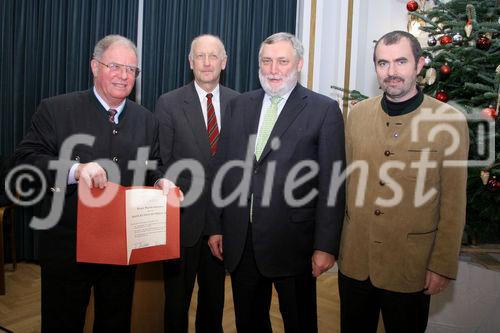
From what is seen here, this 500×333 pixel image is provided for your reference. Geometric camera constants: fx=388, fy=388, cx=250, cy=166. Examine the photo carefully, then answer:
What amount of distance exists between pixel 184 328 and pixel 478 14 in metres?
2.80

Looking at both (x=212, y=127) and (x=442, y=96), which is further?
(x=442, y=96)

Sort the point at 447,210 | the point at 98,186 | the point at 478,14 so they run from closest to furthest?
the point at 98,186, the point at 447,210, the point at 478,14

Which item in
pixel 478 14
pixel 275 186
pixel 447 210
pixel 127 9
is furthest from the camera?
pixel 127 9

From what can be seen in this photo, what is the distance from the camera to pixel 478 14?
2666 mm

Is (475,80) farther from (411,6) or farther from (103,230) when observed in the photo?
(103,230)

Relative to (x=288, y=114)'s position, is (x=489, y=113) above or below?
above

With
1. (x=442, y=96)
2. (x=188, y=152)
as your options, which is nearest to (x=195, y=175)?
(x=188, y=152)

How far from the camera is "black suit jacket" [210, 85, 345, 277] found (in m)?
1.69

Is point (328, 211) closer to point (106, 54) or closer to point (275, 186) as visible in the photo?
point (275, 186)

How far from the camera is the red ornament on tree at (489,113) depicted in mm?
2221

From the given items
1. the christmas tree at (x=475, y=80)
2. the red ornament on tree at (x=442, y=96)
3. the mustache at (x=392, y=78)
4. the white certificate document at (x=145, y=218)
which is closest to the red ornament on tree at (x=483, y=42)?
the christmas tree at (x=475, y=80)

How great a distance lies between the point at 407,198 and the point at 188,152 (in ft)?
3.80

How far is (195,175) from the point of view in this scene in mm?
2172

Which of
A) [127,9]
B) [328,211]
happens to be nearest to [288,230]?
[328,211]
